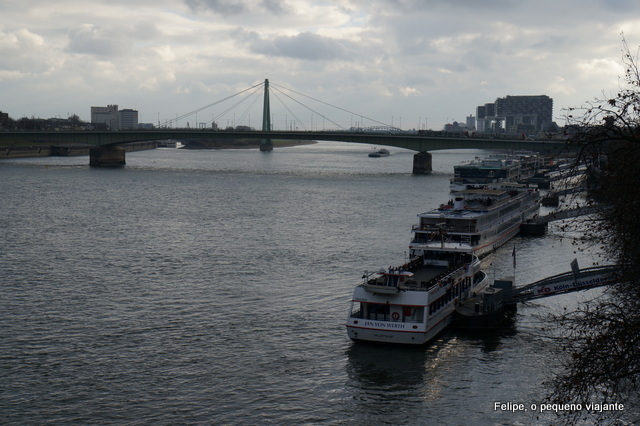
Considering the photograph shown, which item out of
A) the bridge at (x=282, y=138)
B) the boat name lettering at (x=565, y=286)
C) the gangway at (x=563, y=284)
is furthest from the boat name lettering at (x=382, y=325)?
the bridge at (x=282, y=138)

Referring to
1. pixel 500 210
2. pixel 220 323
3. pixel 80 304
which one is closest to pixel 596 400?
pixel 220 323

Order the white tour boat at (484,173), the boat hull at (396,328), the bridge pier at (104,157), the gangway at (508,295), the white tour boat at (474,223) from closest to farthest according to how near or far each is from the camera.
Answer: the boat hull at (396,328)
the gangway at (508,295)
the white tour boat at (474,223)
the white tour boat at (484,173)
the bridge pier at (104,157)

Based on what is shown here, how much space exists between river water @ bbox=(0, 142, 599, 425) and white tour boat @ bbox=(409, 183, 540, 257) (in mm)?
1634

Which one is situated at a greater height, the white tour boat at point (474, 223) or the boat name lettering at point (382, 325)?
the white tour boat at point (474, 223)

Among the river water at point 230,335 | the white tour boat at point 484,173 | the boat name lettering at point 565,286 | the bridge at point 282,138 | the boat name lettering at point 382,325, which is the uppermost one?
the bridge at point 282,138

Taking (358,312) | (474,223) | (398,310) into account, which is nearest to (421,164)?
(474,223)

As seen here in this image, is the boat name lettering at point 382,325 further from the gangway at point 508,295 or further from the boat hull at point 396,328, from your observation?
the gangway at point 508,295

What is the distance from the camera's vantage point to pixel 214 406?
1942 cm

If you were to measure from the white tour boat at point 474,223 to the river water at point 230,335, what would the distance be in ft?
5.36

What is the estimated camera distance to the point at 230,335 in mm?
25219

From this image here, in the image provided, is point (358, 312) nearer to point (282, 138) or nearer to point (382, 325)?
point (382, 325)

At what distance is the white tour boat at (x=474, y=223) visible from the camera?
34.2m

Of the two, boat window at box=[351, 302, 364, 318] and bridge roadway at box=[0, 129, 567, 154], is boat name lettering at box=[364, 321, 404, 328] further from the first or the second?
bridge roadway at box=[0, 129, 567, 154]

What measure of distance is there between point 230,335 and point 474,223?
18936mm
